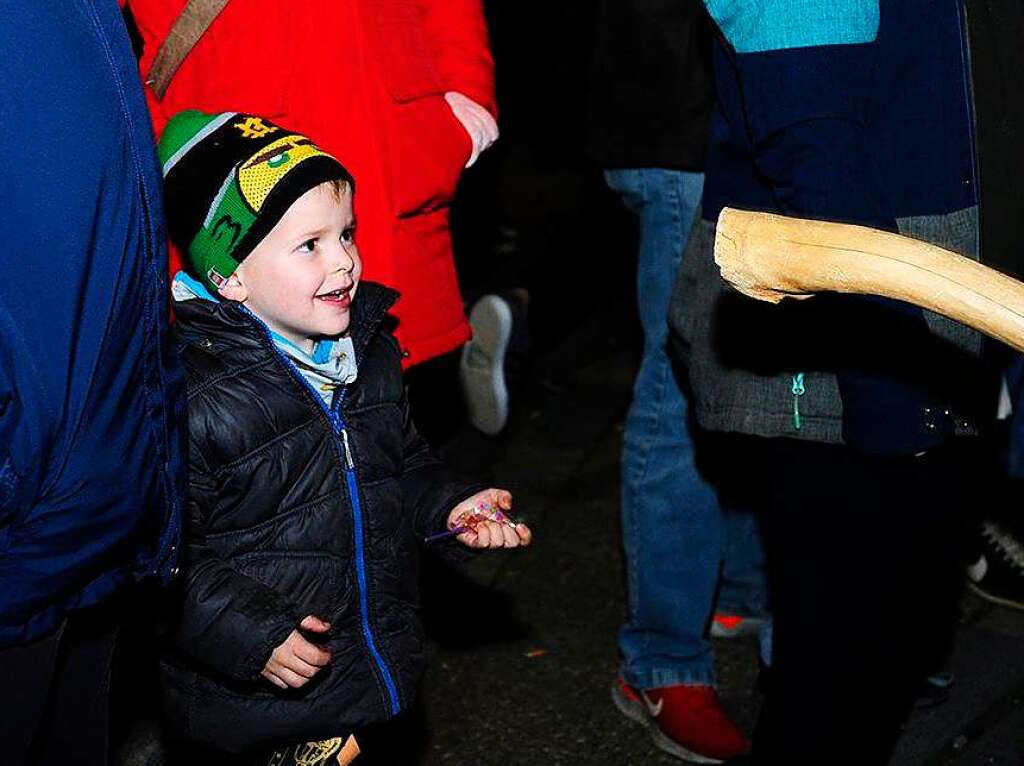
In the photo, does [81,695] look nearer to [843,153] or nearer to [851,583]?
[851,583]

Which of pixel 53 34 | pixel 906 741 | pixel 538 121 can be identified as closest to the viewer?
pixel 53 34

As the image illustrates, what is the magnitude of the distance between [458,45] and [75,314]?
5.24ft

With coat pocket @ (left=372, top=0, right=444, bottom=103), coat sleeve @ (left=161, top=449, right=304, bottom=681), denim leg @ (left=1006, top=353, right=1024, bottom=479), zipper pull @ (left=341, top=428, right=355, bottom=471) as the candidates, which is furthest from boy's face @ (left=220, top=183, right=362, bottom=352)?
denim leg @ (left=1006, top=353, right=1024, bottom=479)

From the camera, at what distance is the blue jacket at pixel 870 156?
239 cm

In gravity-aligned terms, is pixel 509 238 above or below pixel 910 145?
below

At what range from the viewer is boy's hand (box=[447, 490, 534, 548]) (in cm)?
267

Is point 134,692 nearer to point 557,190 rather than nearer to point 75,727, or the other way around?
point 75,727

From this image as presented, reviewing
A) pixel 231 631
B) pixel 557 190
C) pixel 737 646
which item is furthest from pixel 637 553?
pixel 557 190

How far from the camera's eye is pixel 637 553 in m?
3.81

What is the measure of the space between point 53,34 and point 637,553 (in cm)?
234

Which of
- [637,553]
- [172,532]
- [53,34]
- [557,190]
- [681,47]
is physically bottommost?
[557,190]

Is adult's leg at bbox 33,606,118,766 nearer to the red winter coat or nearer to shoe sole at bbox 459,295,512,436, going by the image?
the red winter coat

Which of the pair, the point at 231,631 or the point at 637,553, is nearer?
the point at 231,631

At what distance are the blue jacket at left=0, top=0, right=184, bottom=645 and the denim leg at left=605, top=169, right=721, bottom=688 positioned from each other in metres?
1.81
